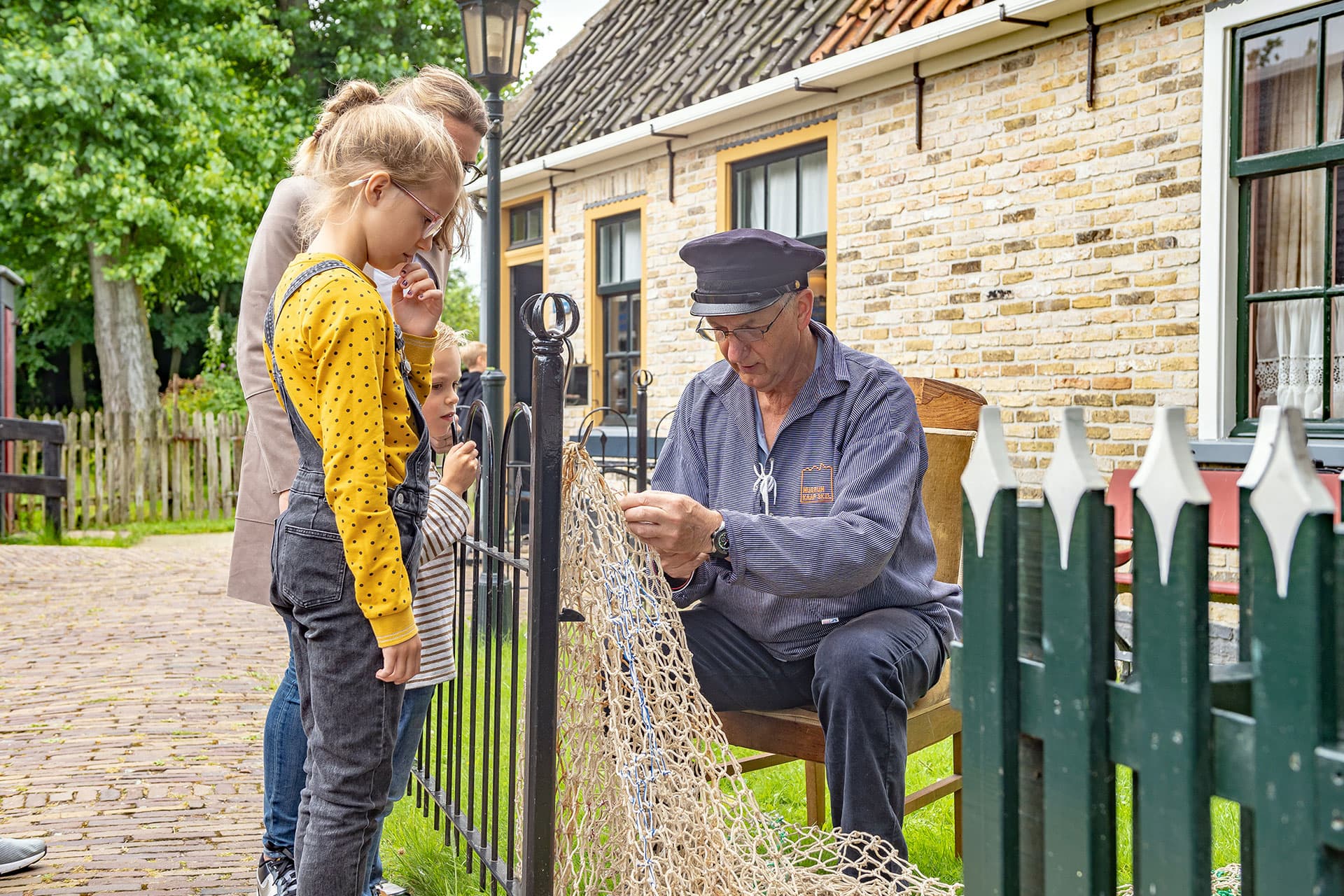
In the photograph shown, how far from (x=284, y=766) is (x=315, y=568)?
0.74m

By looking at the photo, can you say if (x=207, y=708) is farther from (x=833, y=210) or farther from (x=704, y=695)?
(x=833, y=210)

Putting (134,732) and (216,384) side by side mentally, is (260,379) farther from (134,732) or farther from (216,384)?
(216,384)

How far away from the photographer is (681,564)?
2.71 m

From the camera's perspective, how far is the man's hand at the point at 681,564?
8.68 feet

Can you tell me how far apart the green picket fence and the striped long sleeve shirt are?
134 cm

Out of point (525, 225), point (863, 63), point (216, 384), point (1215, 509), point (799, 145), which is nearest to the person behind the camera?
point (1215, 509)

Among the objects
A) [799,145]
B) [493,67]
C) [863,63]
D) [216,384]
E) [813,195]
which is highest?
[863,63]

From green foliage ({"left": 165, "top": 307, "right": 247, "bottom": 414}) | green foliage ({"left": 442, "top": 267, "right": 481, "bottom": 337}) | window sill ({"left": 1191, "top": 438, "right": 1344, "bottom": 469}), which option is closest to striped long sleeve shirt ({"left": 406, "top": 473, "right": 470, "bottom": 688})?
window sill ({"left": 1191, "top": 438, "right": 1344, "bottom": 469})

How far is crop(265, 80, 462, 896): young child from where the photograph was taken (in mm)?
1950

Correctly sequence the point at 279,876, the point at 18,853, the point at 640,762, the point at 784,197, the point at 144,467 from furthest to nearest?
1. the point at 144,467
2. the point at 784,197
3. the point at 18,853
4. the point at 279,876
5. the point at 640,762

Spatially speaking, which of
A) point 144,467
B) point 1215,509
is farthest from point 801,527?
point 144,467

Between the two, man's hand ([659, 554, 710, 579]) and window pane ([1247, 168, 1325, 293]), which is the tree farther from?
man's hand ([659, 554, 710, 579])

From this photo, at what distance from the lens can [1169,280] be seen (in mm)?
6184

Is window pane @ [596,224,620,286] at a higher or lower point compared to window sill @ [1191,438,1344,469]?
higher
